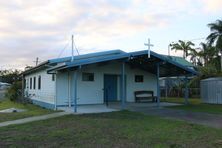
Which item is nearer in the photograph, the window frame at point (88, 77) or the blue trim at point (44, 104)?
the blue trim at point (44, 104)

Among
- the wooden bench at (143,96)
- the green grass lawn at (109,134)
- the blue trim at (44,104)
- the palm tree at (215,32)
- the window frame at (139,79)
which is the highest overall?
the palm tree at (215,32)

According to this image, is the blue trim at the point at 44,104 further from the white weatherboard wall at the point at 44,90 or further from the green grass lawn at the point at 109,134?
the green grass lawn at the point at 109,134

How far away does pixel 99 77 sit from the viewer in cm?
2073

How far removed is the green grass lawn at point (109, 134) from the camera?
327 inches

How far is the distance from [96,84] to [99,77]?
0.51 m

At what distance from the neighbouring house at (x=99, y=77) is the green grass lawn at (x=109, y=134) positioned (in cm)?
493

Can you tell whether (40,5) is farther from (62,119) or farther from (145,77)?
(145,77)

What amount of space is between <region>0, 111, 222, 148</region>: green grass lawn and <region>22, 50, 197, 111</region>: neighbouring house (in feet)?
16.2

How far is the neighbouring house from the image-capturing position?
17.9 metres

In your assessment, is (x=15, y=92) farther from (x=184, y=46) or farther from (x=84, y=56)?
(x=184, y=46)

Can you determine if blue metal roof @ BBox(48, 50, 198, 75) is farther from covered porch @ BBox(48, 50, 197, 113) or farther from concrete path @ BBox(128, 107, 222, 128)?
concrete path @ BBox(128, 107, 222, 128)

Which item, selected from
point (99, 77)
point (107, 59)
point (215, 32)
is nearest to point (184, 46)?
point (215, 32)

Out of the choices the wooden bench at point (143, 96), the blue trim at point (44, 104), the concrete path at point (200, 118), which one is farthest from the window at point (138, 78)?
the concrete path at point (200, 118)

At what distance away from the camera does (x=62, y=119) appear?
13141mm
